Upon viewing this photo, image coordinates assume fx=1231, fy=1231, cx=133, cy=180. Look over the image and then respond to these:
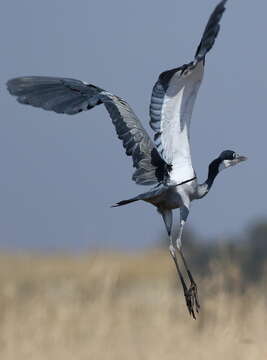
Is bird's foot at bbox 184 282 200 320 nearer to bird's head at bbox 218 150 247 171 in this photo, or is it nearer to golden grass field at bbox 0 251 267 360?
bird's head at bbox 218 150 247 171

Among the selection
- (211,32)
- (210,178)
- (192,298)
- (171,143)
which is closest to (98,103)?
(171,143)

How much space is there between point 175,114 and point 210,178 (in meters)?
0.41

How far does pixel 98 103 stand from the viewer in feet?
21.0

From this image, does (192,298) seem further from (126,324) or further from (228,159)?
(126,324)

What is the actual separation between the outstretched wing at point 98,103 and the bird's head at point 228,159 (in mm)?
348

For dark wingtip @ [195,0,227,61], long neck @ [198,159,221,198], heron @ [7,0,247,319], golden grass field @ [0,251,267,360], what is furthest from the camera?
golden grass field @ [0,251,267,360]

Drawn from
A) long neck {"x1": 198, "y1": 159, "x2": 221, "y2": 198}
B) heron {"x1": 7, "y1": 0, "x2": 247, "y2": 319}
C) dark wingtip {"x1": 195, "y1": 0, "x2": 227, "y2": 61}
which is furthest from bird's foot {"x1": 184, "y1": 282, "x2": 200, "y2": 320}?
dark wingtip {"x1": 195, "y1": 0, "x2": 227, "y2": 61}

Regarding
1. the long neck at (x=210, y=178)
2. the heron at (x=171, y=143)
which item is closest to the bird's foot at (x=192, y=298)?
the heron at (x=171, y=143)

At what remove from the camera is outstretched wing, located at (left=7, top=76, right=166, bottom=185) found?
241 inches

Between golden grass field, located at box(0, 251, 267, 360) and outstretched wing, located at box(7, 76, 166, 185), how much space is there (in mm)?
1914

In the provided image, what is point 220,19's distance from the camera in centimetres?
571

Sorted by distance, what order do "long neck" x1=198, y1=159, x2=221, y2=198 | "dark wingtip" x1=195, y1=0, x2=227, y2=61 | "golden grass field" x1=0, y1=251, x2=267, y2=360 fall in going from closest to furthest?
"dark wingtip" x1=195, y1=0, x2=227, y2=61 → "long neck" x1=198, y1=159, x2=221, y2=198 → "golden grass field" x1=0, y1=251, x2=267, y2=360

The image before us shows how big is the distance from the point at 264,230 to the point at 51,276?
17.7 ft

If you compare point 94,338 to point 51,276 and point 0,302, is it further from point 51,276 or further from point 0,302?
point 51,276
